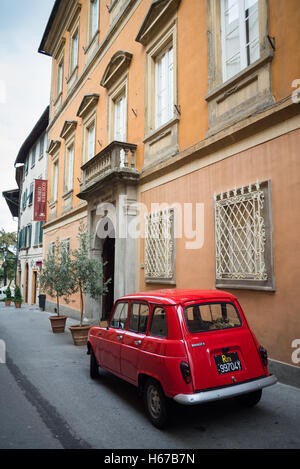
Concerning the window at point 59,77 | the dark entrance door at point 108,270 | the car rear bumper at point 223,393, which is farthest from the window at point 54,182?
the car rear bumper at point 223,393

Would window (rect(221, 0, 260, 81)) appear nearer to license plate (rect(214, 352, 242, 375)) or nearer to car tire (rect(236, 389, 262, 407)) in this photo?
license plate (rect(214, 352, 242, 375))

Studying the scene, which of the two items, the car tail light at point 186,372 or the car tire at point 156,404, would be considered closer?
the car tail light at point 186,372

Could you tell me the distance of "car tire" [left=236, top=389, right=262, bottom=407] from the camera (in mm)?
4566

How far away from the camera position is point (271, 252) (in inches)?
224

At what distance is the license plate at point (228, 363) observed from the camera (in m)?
3.93

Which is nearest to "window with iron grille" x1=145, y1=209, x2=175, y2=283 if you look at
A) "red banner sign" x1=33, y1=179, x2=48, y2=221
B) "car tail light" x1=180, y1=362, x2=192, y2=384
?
"car tail light" x1=180, y1=362, x2=192, y2=384

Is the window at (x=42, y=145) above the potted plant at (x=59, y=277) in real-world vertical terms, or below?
above

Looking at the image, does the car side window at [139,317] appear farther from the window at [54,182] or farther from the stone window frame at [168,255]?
the window at [54,182]

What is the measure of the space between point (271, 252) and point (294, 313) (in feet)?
3.34

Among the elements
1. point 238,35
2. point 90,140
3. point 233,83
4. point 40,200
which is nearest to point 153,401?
point 233,83

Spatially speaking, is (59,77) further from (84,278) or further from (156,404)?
(156,404)

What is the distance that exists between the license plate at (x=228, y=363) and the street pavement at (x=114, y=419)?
0.68 metres
